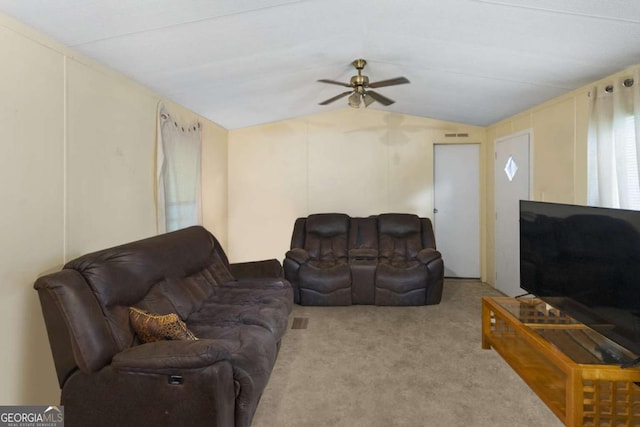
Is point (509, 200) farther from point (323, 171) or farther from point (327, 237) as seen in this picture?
point (323, 171)

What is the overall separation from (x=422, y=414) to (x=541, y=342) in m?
0.81

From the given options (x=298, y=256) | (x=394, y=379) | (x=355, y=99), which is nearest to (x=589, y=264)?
(x=394, y=379)

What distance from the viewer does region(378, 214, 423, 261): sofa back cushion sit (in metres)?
4.52

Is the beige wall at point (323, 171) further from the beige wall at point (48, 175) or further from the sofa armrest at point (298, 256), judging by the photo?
the beige wall at point (48, 175)

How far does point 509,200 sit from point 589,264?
2.48 metres

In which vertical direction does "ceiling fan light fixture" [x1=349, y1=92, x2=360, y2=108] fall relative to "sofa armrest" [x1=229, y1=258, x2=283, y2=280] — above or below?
above

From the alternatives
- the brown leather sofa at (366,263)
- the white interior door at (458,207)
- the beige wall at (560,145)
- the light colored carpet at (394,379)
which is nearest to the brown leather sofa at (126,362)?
the light colored carpet at (394,379)

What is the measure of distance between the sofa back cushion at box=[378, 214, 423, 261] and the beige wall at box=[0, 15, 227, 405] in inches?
115

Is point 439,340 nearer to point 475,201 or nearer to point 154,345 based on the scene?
point 154,345

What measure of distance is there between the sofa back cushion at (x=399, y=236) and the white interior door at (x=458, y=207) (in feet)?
2.94

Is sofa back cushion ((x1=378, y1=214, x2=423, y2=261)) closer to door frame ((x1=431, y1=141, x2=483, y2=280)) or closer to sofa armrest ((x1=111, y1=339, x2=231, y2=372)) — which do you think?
door frame ((x1=431, y1=141, x2=483, y2=280))

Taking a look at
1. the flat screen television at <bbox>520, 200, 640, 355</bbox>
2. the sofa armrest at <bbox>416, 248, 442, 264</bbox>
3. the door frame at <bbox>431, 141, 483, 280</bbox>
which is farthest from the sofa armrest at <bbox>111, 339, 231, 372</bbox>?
the door frame at <bbox>431, 141, 483, 280</bbox>

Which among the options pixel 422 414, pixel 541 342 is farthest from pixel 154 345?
pixel 541 342

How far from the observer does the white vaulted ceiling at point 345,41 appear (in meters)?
1.93
